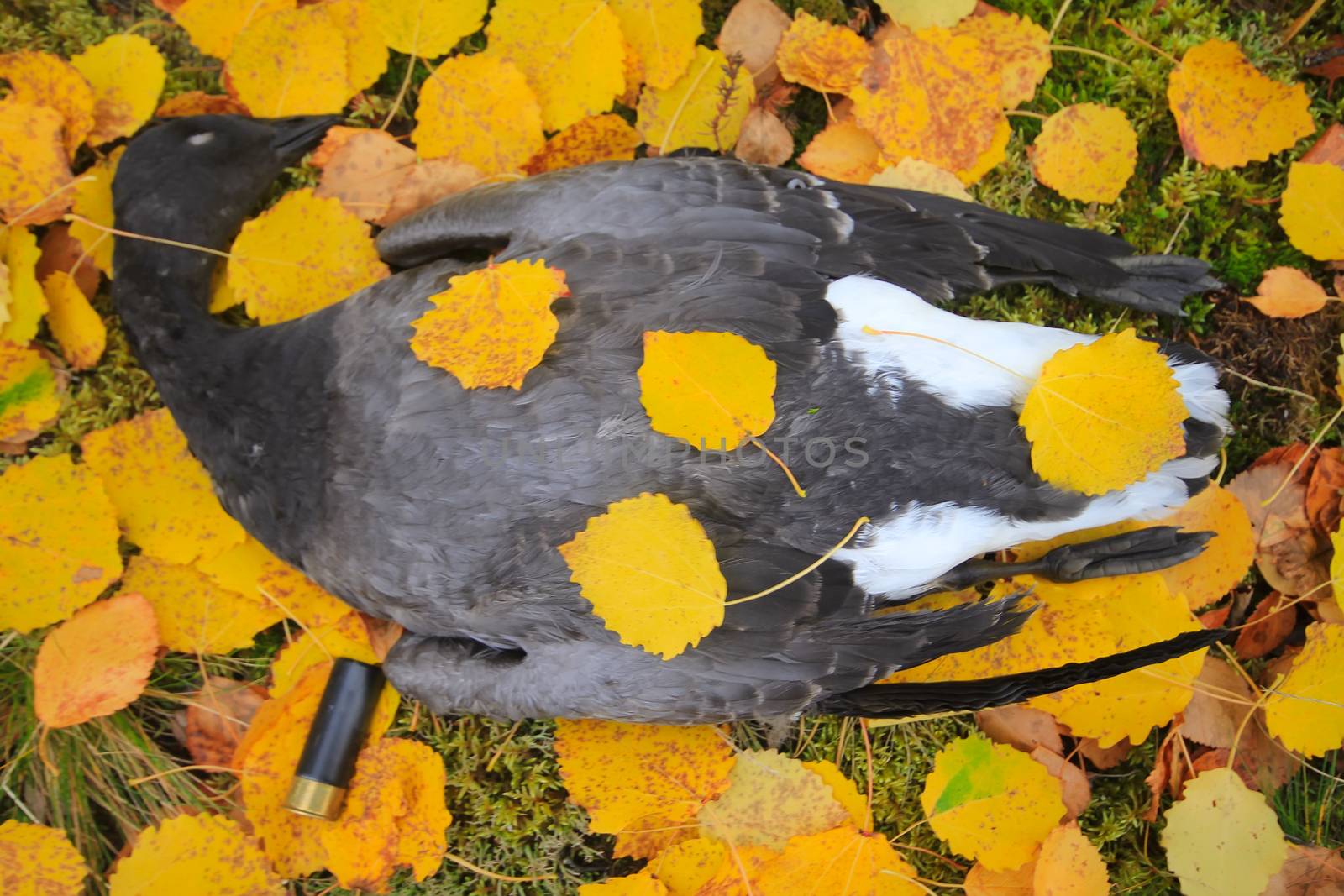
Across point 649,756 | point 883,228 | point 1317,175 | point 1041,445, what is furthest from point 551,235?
point 1317,175

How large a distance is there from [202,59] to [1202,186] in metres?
2.68

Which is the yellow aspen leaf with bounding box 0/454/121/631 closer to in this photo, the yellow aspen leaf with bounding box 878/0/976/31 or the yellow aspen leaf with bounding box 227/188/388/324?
the yellow aspen leaf with bounding box 227/188/388/324

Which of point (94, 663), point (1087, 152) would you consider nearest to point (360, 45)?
point (94, 663)

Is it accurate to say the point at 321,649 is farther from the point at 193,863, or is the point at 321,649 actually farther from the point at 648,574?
the point at 648,574

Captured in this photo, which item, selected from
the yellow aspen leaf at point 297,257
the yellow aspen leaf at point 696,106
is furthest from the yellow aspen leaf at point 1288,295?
the yellow aspen leaf at point 297,257

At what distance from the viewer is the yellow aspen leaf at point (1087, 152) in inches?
92.5

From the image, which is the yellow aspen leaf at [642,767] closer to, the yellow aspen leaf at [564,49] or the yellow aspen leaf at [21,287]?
the yellow aspen leaf at [564,49]

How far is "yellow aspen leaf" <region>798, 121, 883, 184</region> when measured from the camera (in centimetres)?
238

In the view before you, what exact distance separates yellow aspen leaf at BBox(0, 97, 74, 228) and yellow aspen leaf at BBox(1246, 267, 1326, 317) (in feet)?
9.94

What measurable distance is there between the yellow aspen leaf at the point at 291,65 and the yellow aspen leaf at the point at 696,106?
30.7 inches

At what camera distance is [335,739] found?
87.7 inches

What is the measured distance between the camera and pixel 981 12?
2389 mm

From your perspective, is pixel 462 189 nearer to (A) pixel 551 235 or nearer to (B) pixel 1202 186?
(A) pixel 551 235

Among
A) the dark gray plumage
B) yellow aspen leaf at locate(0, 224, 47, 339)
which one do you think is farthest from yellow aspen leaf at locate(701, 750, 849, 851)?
yellow aspen leaf at locate(0, 224, 47, 339)
